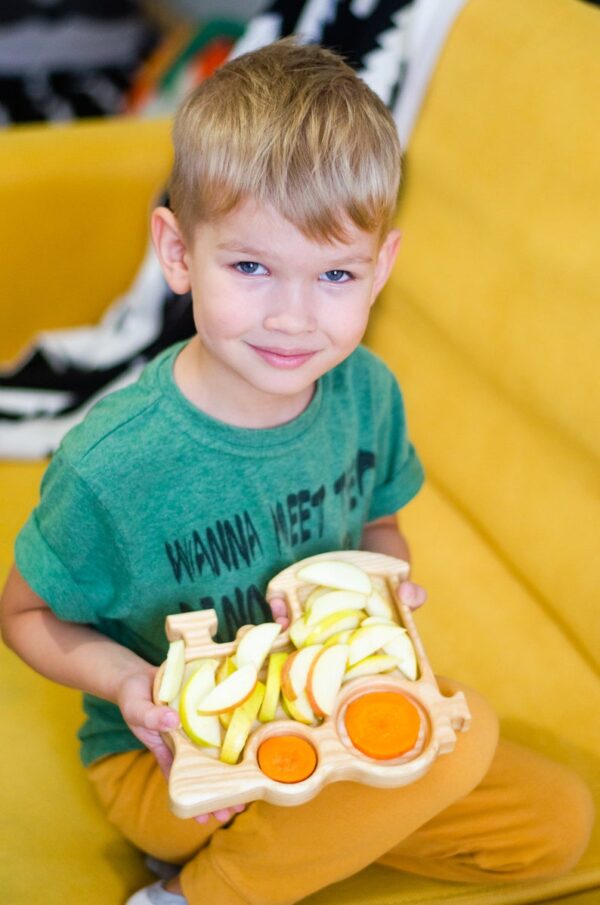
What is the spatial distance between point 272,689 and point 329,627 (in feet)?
0.22

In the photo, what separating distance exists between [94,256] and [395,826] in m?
1.09

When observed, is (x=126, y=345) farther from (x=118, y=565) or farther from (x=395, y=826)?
(x=395, y=826)

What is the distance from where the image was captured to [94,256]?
63.7 inches

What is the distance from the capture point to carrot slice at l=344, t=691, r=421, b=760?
696 mm

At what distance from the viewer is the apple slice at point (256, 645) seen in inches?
28.8

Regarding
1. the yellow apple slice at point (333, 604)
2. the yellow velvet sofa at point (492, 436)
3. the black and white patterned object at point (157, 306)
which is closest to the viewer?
the yellow apple slice at point (333, 604)

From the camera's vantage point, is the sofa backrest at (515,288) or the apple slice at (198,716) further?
the sofa backrest at (515,288)

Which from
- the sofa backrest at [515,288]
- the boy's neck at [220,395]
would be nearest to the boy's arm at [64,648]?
the boy's neck at [220,395]

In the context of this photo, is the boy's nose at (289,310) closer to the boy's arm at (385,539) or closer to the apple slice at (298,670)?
the apple slice at (298,670)

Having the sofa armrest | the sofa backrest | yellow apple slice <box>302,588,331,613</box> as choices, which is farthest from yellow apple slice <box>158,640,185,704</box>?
the sofa armrest

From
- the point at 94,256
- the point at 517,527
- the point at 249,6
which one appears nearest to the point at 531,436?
the point at 517,527

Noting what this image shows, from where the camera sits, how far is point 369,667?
73 cm

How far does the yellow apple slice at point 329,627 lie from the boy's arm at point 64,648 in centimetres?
13

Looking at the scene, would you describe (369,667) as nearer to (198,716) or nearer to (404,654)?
(404,654)
